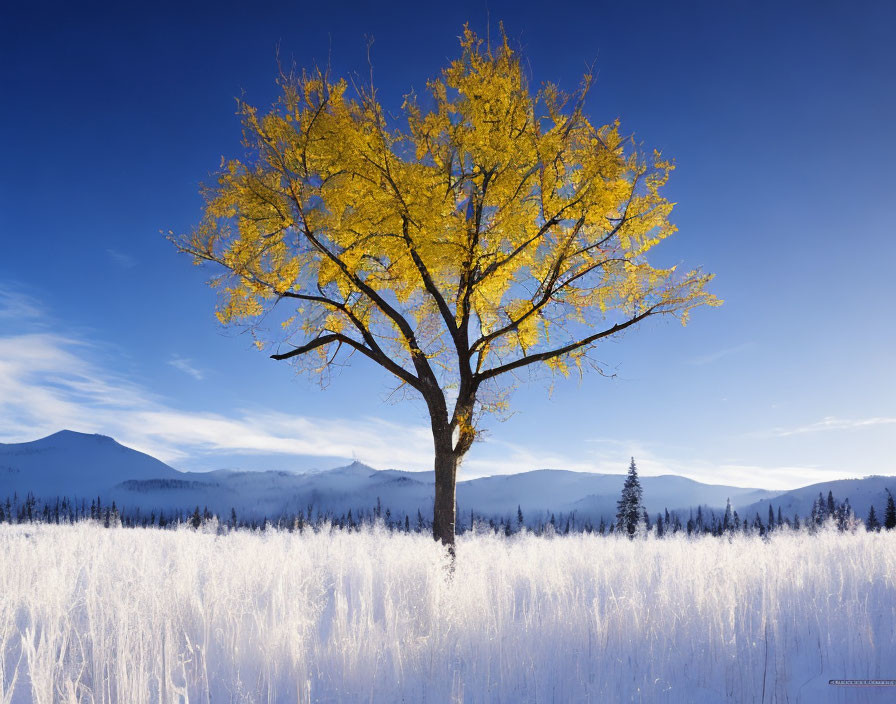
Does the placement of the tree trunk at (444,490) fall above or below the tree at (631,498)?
above

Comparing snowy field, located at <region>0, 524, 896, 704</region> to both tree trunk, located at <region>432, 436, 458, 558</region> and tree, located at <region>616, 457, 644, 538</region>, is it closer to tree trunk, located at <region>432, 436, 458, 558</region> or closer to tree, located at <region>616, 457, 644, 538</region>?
tree trunk, located at <region>432, 436, 458, 558</region>

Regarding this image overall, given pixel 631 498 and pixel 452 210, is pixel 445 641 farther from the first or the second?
pixel 631 498

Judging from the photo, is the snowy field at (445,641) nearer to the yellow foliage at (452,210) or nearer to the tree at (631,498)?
the yellow foliage at (452,210)

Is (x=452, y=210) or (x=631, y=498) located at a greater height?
(x=452, y=210)

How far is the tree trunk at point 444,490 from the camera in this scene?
9.03 meters

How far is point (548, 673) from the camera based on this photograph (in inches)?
172

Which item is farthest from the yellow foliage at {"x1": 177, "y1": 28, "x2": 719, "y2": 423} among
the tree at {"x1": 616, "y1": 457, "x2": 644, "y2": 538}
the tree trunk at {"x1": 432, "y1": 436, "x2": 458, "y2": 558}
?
the tree at {"x1": 616, "y1": 457, "x2": 644, "y2": 538}

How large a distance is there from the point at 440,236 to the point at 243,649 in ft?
19.8

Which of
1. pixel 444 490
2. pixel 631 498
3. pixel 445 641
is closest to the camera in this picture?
pixel 445 641

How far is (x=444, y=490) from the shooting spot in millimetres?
9273

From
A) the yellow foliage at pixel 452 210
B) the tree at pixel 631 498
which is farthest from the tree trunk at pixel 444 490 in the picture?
the tree at pixel 631 498

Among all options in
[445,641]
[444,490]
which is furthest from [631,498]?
[445,641]

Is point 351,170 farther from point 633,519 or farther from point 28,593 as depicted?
point 633,519

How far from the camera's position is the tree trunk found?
9031 millimetres
